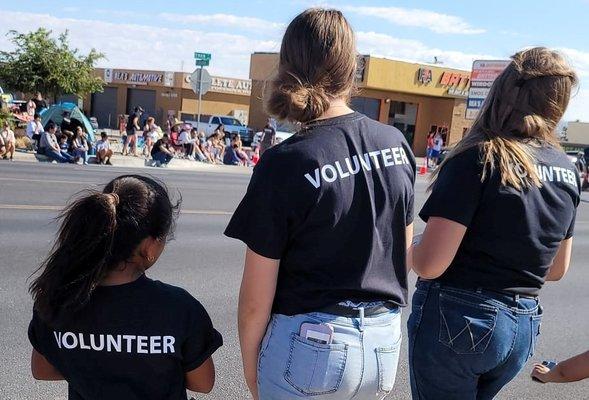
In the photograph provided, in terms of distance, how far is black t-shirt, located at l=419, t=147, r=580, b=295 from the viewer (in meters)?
2.28

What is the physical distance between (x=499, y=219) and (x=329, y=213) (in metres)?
0.74

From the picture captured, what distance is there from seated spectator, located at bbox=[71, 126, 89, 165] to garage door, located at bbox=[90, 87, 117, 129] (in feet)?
128

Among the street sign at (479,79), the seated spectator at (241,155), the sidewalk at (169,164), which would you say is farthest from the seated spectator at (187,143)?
the street sign at (479,79)

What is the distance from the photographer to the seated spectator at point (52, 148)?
19.3 m

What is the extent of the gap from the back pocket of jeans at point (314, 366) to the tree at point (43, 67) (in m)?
34.8

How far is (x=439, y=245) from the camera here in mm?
2273

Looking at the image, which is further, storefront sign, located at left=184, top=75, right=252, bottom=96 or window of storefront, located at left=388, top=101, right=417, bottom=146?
storefront sign, located at left=184, top=75, right=252, bottom=96

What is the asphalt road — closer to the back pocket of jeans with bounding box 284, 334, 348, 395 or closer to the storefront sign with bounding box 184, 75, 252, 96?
the back pocket of jeans with bounding box 284, 334, 348, 395

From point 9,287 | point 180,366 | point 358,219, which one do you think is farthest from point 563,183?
point 9,287

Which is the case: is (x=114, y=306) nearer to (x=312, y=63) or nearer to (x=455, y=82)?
(x=312, y=63)

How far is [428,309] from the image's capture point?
2.43 metres

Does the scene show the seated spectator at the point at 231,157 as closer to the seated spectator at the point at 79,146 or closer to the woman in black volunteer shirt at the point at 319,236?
the seated spectator at the point at 79,146

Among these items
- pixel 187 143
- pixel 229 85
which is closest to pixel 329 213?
pixel 187 143

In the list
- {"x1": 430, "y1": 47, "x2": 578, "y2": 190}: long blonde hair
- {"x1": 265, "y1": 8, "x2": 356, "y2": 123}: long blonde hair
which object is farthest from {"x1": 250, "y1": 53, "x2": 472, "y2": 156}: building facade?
{"x1": 265, "y1": 8, "x2": 356, "y2": 123}: long blonde hair
